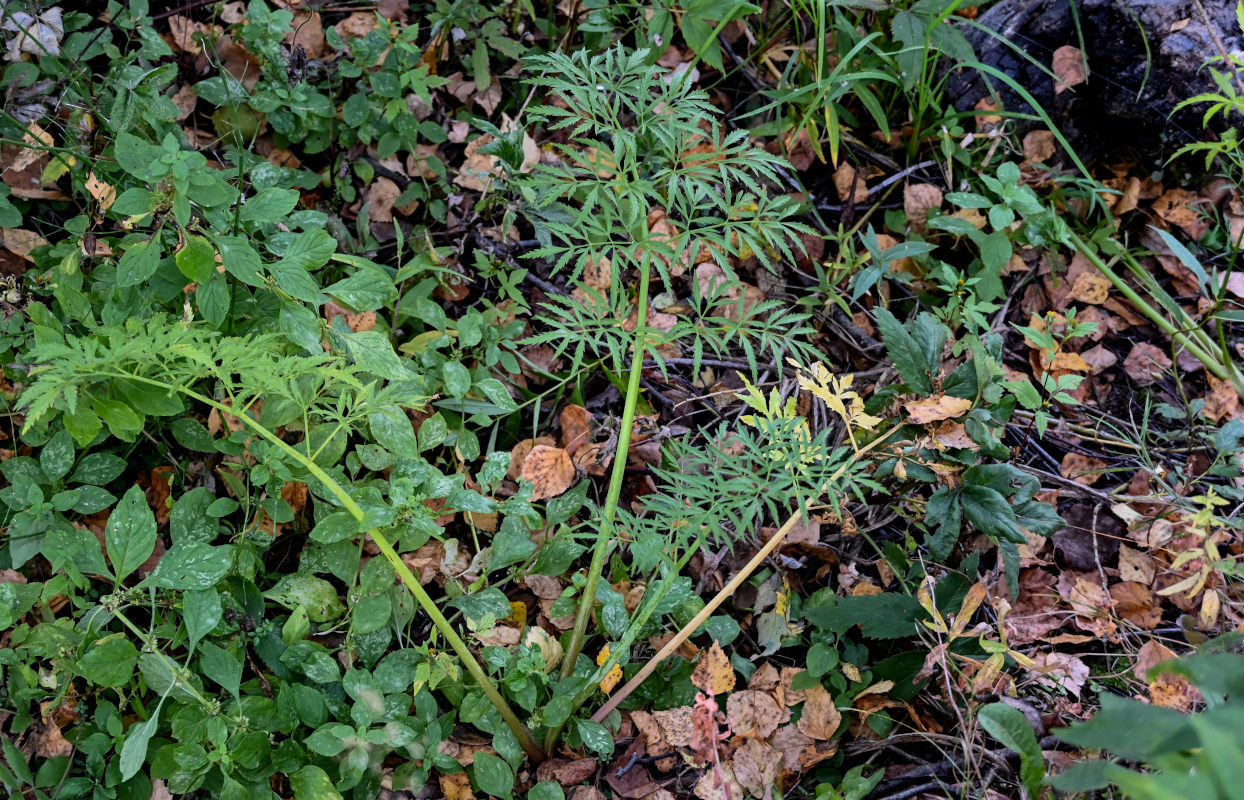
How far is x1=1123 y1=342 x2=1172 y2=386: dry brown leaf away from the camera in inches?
98.9

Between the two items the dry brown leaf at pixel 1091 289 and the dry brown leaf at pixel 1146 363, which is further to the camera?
the dry brown leaf at pixel 1091 289

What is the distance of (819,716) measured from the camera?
1.93 meters

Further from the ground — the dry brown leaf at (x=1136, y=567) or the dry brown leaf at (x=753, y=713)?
the dry brown leaf at (x=1136, y=567)

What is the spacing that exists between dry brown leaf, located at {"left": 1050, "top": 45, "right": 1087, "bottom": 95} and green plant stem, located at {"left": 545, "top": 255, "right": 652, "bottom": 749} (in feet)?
5.61

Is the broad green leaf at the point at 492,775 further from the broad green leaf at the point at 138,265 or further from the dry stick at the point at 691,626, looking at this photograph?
the broad green leaf at the point at 138,265

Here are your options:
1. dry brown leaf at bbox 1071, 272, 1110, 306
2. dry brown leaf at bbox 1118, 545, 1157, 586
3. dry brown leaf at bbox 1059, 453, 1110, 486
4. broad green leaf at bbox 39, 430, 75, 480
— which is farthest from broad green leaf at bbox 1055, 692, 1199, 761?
broad green leaf at bbox 39, 430, 75, 480

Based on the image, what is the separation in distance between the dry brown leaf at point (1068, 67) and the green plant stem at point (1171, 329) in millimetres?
511

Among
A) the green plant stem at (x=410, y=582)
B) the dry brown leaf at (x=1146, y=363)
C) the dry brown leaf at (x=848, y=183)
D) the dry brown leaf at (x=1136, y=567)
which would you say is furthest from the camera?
the dry brown leaf at (x=848, y=183)

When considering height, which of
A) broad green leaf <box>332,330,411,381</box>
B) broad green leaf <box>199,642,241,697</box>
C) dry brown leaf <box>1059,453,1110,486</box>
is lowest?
broad green leaf <box>199,642,241,697</box>

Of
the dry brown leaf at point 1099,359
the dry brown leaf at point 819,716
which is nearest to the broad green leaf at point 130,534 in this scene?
the dry brown leaf at point 819,716

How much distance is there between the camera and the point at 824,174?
2.81 m

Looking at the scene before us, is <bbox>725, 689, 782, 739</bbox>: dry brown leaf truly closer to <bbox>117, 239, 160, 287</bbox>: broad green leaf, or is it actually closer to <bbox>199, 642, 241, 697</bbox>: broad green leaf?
<bbox>199, 642, 241, 697</bbox>: broad green leaf

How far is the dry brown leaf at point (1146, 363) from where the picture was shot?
8.24ft

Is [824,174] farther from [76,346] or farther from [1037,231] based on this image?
[76,346]
